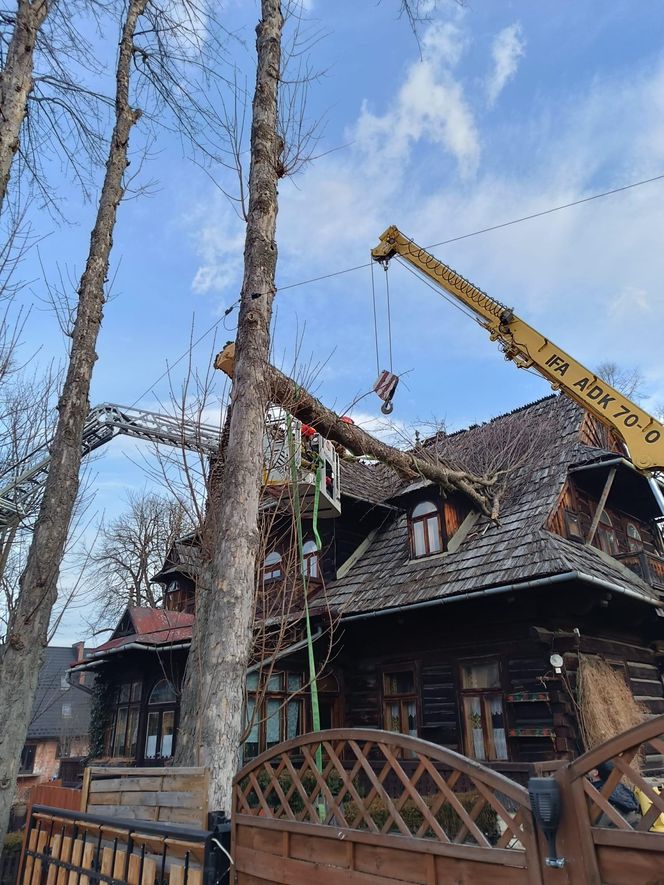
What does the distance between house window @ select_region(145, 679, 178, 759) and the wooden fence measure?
34.0ft

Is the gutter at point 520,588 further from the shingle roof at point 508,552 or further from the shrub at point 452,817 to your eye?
the shrub at point 452,817

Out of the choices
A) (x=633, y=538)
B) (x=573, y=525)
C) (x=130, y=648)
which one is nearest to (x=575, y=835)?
(x=573, y=525)

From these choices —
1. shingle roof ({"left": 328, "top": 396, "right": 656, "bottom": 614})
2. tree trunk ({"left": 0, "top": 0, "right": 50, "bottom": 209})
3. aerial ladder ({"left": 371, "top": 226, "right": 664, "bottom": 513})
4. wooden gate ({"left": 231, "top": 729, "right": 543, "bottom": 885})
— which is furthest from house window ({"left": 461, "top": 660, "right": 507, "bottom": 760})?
tree trunk ({"left": 0, "top": 0, "right": 50, "bottom": 209})

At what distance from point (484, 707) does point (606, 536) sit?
4.75m

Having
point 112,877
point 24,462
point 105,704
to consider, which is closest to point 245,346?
point 112,877

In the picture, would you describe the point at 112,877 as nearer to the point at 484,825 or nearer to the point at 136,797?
the point at 136,797

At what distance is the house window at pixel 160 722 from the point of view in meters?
14.3

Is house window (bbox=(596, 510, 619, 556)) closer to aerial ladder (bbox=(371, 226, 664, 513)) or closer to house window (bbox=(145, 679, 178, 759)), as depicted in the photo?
aerial ladder (bbox=(371, 226, 664, 513))

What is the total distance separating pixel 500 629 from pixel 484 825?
9.65 feet

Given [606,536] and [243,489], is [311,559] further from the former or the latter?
[243,489]

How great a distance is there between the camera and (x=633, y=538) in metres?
14.1

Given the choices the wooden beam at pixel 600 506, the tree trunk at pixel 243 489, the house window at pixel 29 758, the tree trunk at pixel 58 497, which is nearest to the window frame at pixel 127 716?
the tree trunk at pixel 58 497

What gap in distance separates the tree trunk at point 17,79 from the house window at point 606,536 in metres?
11.7

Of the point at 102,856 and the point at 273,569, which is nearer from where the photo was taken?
the point at 102,856
